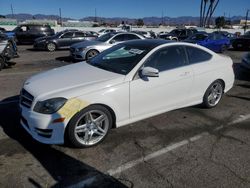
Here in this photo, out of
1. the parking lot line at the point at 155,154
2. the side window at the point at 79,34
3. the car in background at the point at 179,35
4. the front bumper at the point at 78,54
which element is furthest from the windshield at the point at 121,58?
the car in background at the point at 179,35

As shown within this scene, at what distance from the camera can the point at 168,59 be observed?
4.82m

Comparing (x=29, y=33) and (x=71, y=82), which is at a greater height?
(x=29, y=33)

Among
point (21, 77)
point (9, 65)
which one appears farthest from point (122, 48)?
point (9, 65)

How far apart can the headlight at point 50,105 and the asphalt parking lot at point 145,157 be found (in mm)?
647

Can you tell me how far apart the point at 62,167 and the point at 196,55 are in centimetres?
335

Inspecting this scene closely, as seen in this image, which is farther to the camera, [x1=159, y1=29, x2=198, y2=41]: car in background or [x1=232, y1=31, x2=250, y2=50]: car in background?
[x1=159, y1=29, x2=198, y2=41]: car in background

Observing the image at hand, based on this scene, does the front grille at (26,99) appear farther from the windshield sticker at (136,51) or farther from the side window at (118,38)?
the side window at (118,38)

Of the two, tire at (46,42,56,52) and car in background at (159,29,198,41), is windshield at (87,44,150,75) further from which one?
car in background at (159,29,198,41)

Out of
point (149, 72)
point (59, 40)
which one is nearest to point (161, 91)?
point (149, 72)

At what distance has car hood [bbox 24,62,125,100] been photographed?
3.80 m

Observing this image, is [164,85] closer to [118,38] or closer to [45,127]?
[45,127]

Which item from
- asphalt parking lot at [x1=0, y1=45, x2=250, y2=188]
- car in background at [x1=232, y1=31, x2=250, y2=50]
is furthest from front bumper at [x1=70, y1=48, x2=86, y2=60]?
car in background at [x1=232, y1=31, x2=250, y2=50]

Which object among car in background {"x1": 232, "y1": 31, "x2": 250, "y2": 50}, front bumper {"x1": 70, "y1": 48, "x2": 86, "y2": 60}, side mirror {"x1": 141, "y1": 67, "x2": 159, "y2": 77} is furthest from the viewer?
car in background {"x1": 232, "y1": 31, "x2": 250, "y2": 50}

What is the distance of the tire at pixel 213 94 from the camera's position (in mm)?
5520
